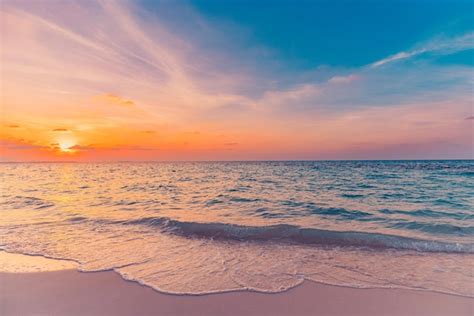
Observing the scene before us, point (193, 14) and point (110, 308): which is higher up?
point (193, 14)

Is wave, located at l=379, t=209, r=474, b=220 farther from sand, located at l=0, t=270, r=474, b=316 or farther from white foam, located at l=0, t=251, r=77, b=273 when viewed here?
white foam, located at l=0, t=251, r=77, b=273

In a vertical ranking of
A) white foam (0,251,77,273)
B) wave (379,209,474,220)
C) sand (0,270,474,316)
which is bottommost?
white foam (0,251,77,273)

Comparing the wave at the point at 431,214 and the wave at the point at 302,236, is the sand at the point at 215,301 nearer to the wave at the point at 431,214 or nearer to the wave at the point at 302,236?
the wave at the point at 302,236

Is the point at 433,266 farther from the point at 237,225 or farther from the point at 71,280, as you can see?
the point at 71,280

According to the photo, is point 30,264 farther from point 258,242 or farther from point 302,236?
point 302,236

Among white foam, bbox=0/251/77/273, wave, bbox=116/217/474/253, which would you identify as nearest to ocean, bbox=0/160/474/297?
wave, bbox=116/217/474/253

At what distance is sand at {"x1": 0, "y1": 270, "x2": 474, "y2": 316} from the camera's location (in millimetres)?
4547

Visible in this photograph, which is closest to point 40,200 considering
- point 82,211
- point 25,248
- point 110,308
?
point 82,211

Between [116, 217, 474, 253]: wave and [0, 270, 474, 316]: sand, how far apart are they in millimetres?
3207

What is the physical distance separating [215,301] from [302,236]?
509cm

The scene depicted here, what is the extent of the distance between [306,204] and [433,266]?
320 inches

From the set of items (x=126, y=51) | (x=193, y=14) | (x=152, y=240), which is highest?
(x=193, y=14)

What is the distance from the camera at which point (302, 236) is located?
30.0 feet

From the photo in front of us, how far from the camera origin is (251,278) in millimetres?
5707
